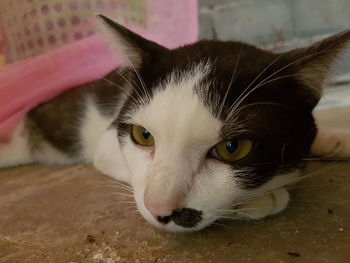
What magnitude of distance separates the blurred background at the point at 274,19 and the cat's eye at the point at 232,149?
73.5 inches

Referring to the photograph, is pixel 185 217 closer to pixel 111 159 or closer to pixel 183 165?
pixel 183 165

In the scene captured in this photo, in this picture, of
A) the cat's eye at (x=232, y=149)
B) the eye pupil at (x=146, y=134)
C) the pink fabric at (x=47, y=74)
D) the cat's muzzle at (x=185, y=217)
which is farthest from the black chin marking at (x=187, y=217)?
the pink fabric at (x=47, y=74)

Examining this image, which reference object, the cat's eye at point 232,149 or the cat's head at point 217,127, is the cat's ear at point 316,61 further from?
the cat's eye at point 232,149

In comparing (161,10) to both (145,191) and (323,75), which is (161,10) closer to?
(323,75)

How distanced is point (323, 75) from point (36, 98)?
1.18 m

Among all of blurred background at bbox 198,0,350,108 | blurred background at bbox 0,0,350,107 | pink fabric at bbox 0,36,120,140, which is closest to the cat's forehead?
blurred background at bbox 0,0,350,107

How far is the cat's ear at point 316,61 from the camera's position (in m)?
0.87

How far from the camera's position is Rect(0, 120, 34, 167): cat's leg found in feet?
5.30

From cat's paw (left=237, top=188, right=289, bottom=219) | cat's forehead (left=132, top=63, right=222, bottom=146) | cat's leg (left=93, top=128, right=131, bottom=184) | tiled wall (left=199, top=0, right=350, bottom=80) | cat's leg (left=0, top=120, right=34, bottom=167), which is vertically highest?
cat's forehead (left=132, top=63, right=222, bottom=146)

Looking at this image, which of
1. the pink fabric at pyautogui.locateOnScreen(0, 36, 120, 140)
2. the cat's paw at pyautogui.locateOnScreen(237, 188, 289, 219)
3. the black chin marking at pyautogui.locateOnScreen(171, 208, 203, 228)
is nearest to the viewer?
the black chin marking at pyautogui.locateOnScreen(171, 208, 203, 228)

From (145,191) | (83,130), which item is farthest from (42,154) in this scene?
(145,191)

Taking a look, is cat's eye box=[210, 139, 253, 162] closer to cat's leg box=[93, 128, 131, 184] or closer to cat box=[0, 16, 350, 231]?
cat box=[0, 16, 350, 231]

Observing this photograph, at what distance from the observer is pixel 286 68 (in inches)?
37.1

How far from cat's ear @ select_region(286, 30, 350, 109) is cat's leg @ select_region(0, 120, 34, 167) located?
45.0 inches
